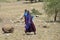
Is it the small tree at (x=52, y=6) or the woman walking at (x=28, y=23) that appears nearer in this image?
the woman walking at (x=28, y=23)

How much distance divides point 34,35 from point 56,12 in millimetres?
7554

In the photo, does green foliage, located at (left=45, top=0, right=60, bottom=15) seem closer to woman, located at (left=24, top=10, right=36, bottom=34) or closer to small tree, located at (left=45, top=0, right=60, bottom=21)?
small tree, located at (left=45, top=0, right=60, bottom=21)

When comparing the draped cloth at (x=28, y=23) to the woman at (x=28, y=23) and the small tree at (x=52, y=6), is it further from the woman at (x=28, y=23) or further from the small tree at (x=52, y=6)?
the small tree at (x=52, y=6)

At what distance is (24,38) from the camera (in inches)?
510

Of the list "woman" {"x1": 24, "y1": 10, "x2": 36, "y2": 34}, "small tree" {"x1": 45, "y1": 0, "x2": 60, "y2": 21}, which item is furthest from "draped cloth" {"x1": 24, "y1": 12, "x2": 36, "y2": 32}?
"small tree" {"x1": 45, "y1": 0, "x2": 60, "y2": 21}

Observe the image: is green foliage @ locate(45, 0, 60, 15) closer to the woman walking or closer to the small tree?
the small tree

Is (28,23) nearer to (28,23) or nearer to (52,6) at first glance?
(28,23)

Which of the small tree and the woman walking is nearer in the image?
the woman walking

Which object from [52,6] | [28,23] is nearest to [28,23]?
[28,23]

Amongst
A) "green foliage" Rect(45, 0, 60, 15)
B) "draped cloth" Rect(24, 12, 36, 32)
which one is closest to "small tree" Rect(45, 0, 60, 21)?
"green foliage" Rect(45, 0, 60, 15)

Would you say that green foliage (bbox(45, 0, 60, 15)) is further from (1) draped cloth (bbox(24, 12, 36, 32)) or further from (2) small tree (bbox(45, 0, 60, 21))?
(1) draped cloth (bbox(24, 12, 36, 32))

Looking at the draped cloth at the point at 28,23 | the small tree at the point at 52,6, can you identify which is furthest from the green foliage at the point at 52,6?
the draped cloth at the point at 28,23

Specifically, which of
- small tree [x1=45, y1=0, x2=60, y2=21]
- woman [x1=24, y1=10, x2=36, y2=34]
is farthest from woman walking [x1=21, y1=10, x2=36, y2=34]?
small tree [x1=45, y1=0, x2=60, y2=21]

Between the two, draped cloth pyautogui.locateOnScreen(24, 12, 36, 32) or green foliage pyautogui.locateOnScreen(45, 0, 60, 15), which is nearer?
draped cloth pyautogui.locateOnScreen(24, 12, 36, 32)
